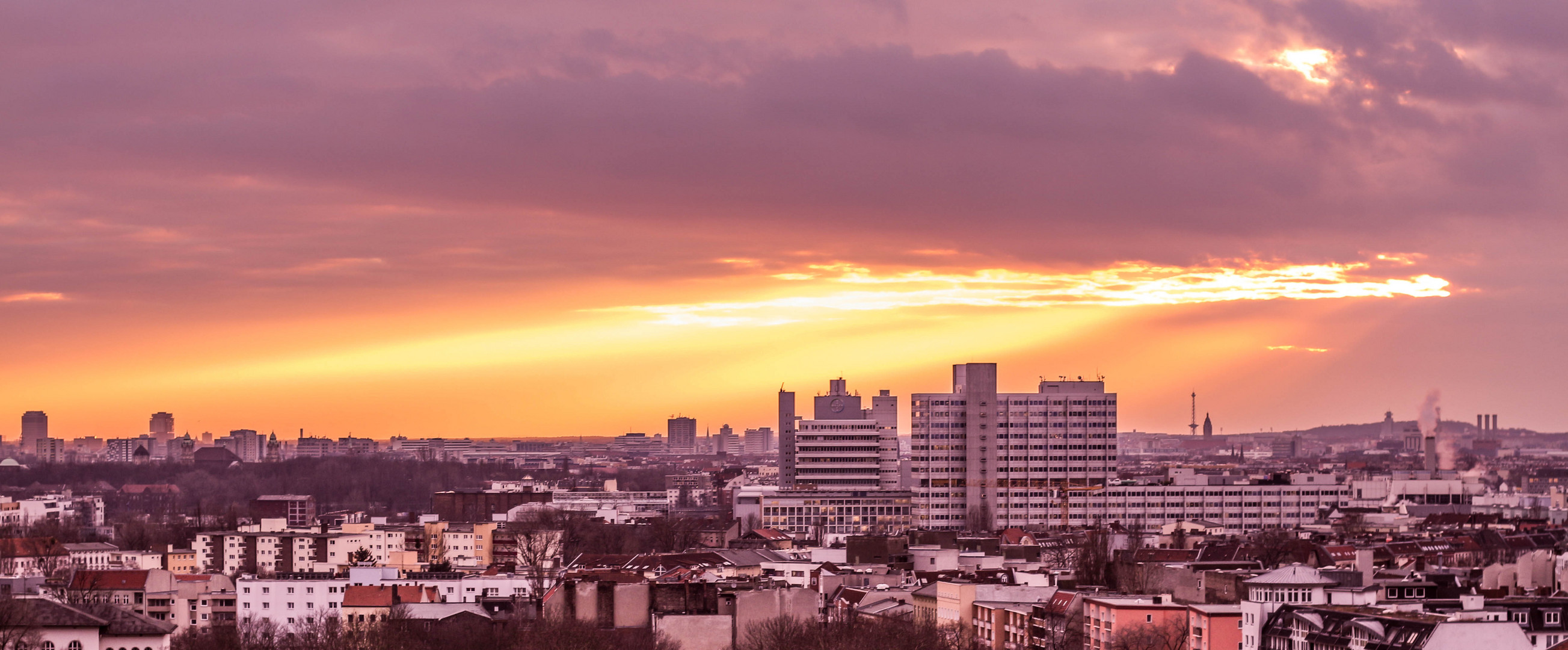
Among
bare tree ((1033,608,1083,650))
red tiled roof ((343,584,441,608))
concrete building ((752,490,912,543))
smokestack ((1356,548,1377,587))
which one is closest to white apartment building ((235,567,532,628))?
red tiled roof ((343,584,441,608))

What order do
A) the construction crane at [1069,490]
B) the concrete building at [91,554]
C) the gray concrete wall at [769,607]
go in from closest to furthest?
1. the gray concrete wall at [769,607]
2. the concrete building at [91,554]
3. the construction crane at [1069,490]

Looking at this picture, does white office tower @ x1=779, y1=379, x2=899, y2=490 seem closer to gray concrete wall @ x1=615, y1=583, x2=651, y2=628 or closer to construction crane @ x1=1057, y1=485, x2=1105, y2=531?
construction crane @ x1=1057, y1=485, x2=1105, y2=531

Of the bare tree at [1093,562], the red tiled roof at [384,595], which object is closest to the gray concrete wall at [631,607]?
the red tiled roof at [384,595]

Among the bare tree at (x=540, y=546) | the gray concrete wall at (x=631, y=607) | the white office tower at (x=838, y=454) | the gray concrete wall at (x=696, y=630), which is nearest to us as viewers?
the gray concrete wall at (x=696, y=630)

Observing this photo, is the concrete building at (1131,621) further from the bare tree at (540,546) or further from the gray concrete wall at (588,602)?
the bare tree at (540,546)

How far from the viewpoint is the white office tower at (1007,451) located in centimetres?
16612

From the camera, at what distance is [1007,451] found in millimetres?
167375

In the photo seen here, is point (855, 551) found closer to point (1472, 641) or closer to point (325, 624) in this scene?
point (325, 624)

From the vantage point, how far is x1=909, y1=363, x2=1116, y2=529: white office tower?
6540 inches

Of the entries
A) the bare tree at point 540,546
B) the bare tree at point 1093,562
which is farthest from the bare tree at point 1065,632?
the bare tree at point 540,546

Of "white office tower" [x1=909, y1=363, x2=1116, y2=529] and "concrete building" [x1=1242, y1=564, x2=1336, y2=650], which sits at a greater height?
"white office tower" [x1=909, y1=363, x2=1116, y2=529]

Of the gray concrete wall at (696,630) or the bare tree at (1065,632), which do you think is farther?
the bare tree at (1065,632)

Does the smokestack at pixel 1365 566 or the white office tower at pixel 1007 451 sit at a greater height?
the white office tower at pixel 1007 451

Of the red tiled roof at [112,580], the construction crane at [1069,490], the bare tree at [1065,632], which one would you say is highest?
the construction crane at [1069,490]
